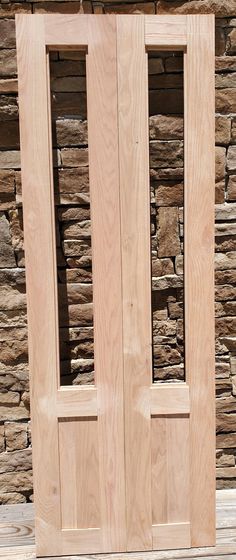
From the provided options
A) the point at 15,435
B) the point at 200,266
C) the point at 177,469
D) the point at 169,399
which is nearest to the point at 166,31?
the point at 200,266

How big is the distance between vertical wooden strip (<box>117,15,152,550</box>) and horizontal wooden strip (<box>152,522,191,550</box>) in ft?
0.07

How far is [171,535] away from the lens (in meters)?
1.54

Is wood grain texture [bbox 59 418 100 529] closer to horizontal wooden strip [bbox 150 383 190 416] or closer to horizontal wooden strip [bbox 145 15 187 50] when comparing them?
horizontal wooden strip [bbox 150 383 190 416]

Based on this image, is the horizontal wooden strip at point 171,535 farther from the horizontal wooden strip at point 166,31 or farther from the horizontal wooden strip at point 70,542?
the horizontal wooden strip at point 166,31

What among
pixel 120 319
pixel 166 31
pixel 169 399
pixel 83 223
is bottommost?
pixel 169 399

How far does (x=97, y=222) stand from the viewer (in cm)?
142

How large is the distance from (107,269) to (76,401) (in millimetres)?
376

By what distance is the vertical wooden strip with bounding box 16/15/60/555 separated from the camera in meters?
1.36

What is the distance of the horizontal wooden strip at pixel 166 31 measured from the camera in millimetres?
1349

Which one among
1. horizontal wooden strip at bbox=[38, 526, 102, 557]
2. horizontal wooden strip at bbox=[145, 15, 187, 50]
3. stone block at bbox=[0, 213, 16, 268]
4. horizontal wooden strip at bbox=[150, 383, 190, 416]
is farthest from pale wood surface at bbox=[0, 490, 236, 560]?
horizontal wooden strip at bbox=[145, 15, 187, 50]

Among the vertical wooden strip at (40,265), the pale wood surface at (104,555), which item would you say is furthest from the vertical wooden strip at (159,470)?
the vertical wooden strip at (40,265)

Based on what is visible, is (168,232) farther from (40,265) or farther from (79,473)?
(79,473)

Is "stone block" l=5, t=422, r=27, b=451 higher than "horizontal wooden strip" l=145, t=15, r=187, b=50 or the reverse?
the reverse

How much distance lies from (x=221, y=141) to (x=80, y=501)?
1209 mm
